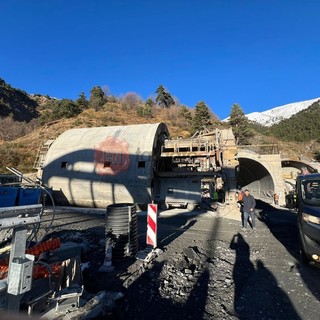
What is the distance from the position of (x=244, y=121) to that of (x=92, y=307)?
5337 cm

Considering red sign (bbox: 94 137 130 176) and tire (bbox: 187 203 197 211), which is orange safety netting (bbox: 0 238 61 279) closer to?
red sign (bbox: 94 137 130 176)

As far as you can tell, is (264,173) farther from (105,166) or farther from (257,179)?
(105,166)

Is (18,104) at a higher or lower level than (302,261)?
higher

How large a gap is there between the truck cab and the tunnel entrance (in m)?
20.3

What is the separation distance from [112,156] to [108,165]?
2.56ft

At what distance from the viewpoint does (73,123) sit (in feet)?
157

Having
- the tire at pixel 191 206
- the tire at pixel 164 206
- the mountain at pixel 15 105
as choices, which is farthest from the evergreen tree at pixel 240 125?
the mountain at pixel 15 105

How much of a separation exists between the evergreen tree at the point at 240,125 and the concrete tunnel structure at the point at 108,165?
31740mm

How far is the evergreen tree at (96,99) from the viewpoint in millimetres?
57969

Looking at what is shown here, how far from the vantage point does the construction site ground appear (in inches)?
156

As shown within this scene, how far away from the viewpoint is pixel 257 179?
107 ft

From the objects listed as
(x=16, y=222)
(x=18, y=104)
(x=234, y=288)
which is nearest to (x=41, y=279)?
(x=16, y=222)

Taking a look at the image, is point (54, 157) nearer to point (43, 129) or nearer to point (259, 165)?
point (259, 165)

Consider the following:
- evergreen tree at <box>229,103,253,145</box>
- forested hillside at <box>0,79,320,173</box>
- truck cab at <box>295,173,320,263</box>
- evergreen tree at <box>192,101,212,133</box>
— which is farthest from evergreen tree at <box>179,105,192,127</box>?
truck cab at <box>295,173,320,263</box>
